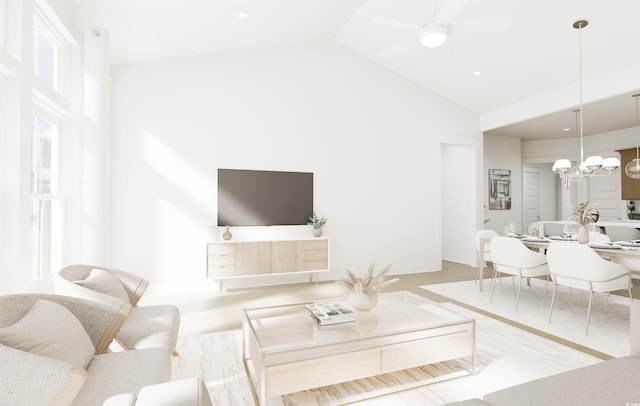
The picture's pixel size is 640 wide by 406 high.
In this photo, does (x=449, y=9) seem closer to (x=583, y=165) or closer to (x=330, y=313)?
(x=330, y=313)

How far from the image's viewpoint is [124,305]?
6.67 feet

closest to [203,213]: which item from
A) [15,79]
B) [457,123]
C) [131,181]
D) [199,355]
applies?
[131,181]

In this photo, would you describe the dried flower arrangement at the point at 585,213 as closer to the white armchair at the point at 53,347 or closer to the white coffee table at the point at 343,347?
the white coffee table at the point at 343,347

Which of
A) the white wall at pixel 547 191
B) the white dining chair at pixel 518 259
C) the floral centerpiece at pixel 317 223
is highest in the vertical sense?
the white wall at pixel 547 191

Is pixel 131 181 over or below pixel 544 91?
below

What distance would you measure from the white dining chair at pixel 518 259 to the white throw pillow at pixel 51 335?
3.96 meters

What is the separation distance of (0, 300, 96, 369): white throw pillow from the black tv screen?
3.12 m

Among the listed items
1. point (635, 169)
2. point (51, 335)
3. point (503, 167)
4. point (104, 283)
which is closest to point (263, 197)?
point (104, 283)

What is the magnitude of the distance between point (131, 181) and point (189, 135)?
976 mm

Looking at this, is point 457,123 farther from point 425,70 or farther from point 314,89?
point 314,89

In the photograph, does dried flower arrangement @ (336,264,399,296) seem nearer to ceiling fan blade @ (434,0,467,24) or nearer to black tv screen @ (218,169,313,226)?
ceiling fan blade @ (434,0,467,24)

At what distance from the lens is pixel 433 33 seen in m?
2.66

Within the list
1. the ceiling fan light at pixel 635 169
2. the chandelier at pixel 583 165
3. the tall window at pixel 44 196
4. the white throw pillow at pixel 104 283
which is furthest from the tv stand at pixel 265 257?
the ceiling fan light at pixel 635 169

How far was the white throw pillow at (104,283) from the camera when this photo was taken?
7.31 ft
